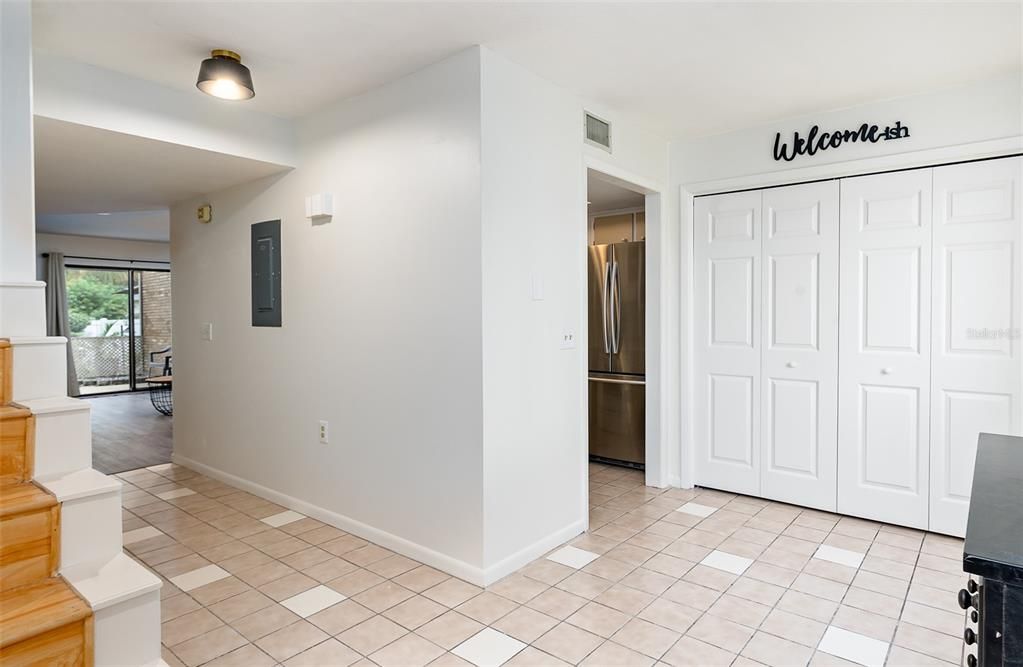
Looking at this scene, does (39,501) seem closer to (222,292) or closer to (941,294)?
Answer: (222,292)

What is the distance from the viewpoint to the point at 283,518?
3525 mm

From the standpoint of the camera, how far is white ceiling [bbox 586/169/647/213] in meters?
4.48

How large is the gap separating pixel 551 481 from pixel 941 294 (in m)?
2.38

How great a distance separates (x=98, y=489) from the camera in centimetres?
169

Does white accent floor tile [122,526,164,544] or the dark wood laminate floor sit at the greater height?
the dark wood laminate floor

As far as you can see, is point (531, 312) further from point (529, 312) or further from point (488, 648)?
point (488, 648)

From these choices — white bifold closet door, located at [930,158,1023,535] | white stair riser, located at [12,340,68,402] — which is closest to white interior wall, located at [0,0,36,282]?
white stair riser, located at [12,340,68,402]

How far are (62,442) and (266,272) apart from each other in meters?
2.08

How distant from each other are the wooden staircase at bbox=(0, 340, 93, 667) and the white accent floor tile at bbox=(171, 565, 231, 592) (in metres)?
1.12

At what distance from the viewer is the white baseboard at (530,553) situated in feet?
8.76

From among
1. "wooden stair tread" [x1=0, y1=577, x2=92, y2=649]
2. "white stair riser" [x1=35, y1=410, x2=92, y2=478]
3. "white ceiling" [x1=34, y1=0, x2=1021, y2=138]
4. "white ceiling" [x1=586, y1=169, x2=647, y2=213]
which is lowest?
"wooden stair tread" [x1=0, y1=577, x2=92, y2=649]

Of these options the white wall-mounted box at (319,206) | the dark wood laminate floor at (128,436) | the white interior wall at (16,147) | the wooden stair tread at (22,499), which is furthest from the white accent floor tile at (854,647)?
the dark wood laminate floor at (128,436)

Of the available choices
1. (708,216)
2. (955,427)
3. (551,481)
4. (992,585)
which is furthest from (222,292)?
(955,427)

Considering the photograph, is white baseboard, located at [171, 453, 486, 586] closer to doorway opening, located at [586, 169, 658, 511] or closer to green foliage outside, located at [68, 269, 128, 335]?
doorway opening, located at [586, 169, 658, 511]
